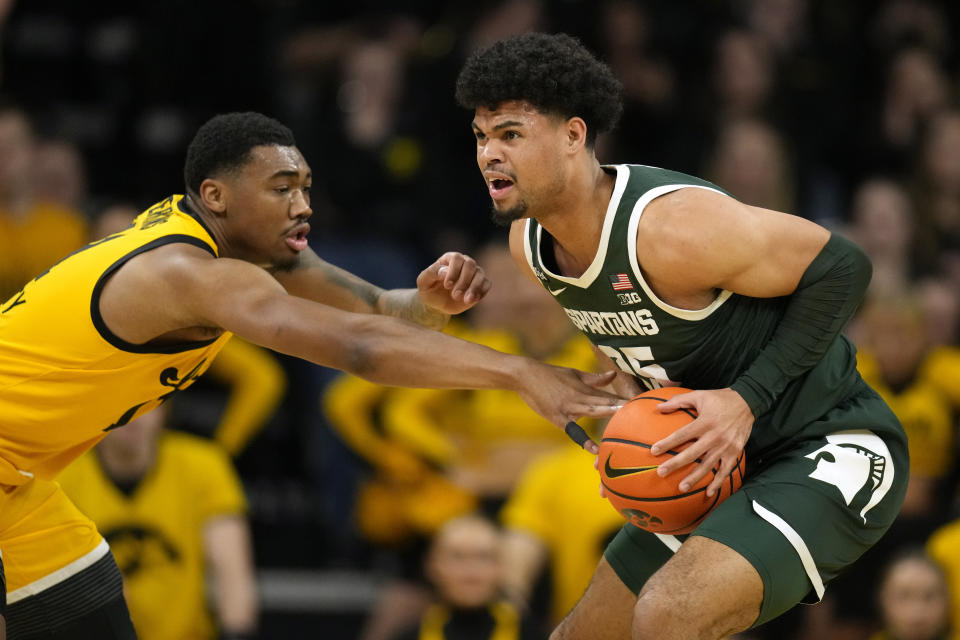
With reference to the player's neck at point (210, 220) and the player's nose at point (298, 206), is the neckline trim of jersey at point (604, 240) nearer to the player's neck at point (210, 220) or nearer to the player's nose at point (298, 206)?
the player's nose at point (298, 206)

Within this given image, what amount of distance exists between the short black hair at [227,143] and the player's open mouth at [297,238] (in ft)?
0.95

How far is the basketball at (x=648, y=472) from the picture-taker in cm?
410

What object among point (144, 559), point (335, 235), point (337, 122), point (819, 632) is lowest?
point (819, 632)

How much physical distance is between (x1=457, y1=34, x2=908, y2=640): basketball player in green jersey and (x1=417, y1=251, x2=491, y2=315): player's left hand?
0.69 feet

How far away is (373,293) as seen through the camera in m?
5.21

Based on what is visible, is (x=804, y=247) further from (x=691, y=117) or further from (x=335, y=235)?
(x=691, y=117)

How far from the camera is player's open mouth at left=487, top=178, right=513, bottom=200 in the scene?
441 centimetres

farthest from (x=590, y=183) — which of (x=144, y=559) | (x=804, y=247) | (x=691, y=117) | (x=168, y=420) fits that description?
(x=691, y=117)

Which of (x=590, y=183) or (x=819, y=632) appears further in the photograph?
(x=819, y=632)

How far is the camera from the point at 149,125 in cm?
980

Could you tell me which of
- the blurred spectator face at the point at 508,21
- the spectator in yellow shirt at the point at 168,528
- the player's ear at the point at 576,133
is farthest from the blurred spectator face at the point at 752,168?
the player's ear at the point at 576,133

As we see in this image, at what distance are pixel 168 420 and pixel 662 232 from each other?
5.02 meters

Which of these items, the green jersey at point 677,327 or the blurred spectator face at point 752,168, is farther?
the blurred spectator face at point 752,168

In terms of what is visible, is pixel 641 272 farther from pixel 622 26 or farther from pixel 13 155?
pixel 622 26
